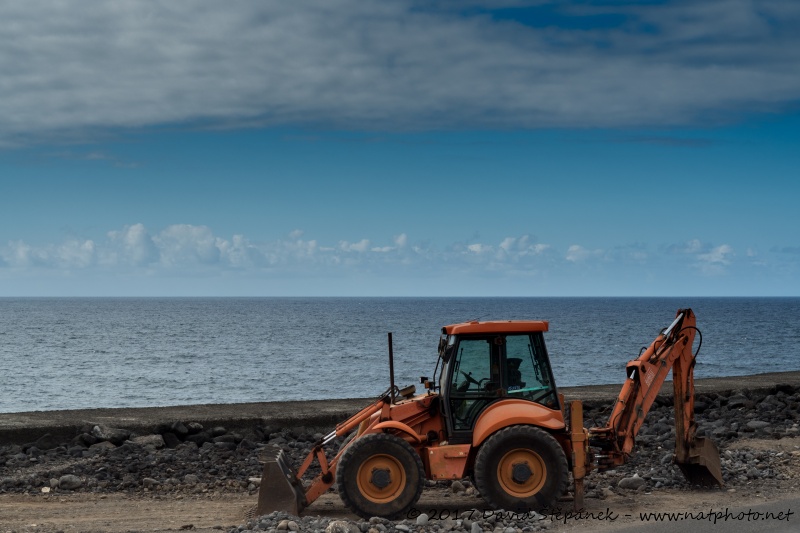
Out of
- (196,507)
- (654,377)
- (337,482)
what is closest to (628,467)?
(654,377)

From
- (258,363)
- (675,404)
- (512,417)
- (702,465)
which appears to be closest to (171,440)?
(512,417)

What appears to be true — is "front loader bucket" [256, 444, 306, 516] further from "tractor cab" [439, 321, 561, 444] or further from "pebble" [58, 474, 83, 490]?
"pebble" [58, 474, 83, 490]

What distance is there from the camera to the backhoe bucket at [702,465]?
11.7m

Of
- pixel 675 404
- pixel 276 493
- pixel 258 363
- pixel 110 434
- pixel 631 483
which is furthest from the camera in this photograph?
pixel 258 363

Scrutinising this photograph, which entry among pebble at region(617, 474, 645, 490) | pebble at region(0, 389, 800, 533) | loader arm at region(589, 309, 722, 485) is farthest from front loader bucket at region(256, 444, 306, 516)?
pebble at region(617, 474, 645, 490)

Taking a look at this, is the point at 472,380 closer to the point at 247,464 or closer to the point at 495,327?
the point at 495,327

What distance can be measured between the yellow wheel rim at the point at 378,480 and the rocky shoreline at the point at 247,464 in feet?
1.13

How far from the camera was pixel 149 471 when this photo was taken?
535 inches

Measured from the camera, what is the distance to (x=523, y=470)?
33.7ft

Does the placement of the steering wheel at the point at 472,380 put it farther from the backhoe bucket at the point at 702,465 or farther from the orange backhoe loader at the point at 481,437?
the backhoe bucket at the point at 702,465

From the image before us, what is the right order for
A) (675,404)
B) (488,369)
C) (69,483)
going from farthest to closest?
(69,483) < (675,404) < (488,369)

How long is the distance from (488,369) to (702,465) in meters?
3.11

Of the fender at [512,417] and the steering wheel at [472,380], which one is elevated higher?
the steering wheel at [472,380]

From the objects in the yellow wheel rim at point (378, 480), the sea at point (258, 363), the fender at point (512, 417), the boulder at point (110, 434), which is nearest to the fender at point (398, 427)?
the yellow wheel rim at point (378, 480)
